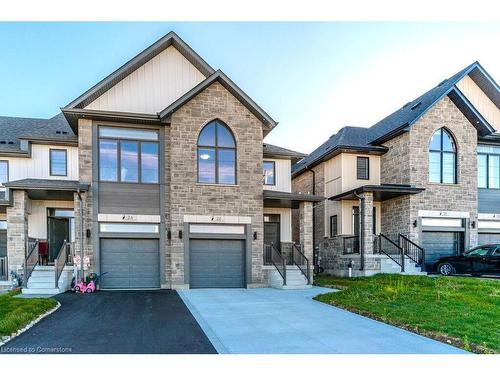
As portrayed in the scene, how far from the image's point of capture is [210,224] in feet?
52.3

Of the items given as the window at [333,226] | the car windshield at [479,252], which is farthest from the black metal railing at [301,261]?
the car windshield at [479,252]

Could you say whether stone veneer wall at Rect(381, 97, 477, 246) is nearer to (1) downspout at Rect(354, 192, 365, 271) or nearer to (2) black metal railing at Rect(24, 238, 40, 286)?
(1) downspout at Rect(354, 192, 365, 271)

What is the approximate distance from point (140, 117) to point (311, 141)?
25925 mm

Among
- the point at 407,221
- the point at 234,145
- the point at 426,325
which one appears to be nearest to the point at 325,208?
the point at 407,221

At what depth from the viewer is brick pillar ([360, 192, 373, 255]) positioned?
717 inches

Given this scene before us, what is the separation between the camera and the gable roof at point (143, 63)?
15.3 meters

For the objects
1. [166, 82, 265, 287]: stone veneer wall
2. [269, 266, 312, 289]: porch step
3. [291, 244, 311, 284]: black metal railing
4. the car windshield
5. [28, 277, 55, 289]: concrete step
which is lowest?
[269, 266, 312, 289]: porch step

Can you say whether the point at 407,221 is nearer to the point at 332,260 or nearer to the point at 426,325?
the point at 332,260

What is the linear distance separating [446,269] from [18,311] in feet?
55.8

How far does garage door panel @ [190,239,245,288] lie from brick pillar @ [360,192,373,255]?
20.5 ft

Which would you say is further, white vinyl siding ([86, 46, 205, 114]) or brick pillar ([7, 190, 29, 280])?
white vinyl siding ([86, 46, 205, 114])

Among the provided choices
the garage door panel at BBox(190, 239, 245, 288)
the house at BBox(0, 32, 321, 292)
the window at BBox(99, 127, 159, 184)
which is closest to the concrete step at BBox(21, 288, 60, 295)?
the house at BBox(0, 32, 321, 292)

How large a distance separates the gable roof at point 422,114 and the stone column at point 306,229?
4742 mm

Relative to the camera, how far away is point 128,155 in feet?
51.7
